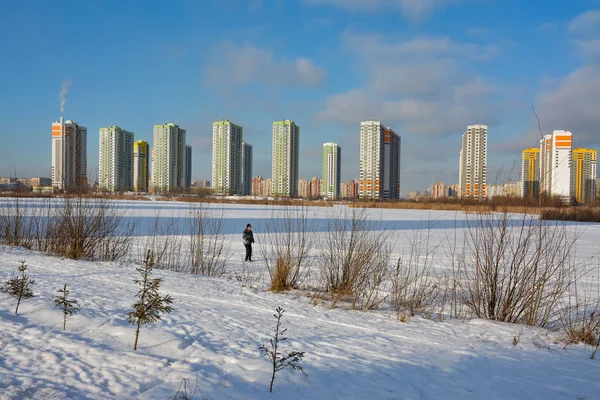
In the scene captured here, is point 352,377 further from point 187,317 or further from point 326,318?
point 187,317

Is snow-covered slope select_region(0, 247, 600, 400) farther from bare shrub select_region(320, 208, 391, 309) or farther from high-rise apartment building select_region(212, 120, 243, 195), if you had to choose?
high-rise apartment building select_region(212, 120, 243, 195)

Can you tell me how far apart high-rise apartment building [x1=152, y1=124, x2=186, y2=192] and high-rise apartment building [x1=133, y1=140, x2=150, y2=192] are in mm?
2190

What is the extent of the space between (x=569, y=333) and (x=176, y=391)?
4.97 m

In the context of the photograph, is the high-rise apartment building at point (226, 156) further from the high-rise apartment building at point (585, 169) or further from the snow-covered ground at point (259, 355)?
the snow-covered ground at point (259, 355)

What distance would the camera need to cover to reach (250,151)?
137625 mm

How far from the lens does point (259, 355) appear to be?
12.0ft

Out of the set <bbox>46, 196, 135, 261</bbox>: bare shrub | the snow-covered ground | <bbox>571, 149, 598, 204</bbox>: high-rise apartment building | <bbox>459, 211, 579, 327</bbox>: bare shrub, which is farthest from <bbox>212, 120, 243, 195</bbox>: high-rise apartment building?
the snow-covered ground

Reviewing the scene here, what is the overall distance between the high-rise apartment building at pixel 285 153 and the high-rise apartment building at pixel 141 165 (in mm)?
36767

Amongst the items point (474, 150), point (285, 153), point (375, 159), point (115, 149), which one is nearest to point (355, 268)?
point (474, 150)

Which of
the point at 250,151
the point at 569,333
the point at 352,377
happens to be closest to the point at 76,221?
the point at 352,377

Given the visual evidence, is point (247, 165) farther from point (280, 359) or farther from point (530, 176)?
point (280, 359)

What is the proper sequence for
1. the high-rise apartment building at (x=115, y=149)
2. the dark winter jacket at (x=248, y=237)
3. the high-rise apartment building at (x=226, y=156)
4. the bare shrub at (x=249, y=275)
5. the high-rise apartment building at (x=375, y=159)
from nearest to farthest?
the bare shrub at (x=249, y=275) < the dark winter jacket at (x=248, y=237) < the high-rise apartment building at (x=375, y=159) < the high-rise apartment building at (x=115, y=149) < the high-rise apartment building at (x=226, y=156)

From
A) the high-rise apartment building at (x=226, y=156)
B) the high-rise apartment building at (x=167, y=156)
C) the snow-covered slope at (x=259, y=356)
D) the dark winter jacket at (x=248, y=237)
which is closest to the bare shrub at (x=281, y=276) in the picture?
the snow-covered slope at (x=259, y=356)

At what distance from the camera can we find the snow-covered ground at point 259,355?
2.89 metres
